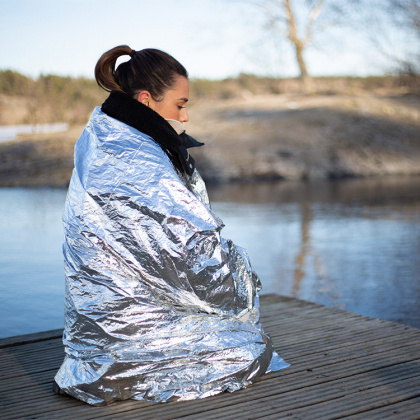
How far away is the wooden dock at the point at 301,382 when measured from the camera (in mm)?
2232

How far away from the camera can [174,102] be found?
241 cm

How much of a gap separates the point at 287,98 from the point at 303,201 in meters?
11.4

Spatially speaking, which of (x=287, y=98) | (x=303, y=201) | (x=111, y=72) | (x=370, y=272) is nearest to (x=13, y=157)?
(x=303, y=201)

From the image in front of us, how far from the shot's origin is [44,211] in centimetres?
969

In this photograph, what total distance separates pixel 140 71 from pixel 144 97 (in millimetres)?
96

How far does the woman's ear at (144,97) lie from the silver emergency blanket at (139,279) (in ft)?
0.46

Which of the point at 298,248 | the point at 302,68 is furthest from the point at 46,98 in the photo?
the point at 298,248

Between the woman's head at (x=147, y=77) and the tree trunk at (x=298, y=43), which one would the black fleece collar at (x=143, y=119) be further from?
the tree trunk at (x=298, y=43)

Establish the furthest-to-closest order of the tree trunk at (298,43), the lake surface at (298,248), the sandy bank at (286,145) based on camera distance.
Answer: the tree trunk at (298,43), the sandy bank at (286,145), the lake surface at (298,248)

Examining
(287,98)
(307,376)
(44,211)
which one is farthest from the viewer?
(287,98)

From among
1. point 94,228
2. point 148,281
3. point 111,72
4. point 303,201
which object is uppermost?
point 111,72

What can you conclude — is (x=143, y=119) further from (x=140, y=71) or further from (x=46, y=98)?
(x=46, y=98)

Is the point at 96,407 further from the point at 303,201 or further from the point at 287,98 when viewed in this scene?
the point at 287,98

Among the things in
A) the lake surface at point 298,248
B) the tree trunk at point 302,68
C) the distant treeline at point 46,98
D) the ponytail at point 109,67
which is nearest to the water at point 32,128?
the distant treeline at point 46,98
